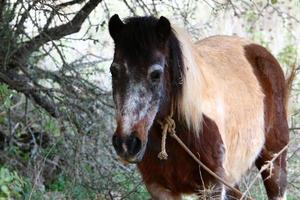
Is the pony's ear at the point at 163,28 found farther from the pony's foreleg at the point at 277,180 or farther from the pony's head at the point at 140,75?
the pony's foreleg at the point at 277,180

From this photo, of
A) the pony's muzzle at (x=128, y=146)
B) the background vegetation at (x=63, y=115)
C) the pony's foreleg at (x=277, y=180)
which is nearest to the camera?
the pony's muzzle at (x=128, y=146)

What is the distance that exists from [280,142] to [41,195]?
1.91m

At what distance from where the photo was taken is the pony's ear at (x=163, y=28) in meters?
4.08

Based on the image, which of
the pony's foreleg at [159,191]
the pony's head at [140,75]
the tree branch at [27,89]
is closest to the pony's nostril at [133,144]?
the pony's head at [140,75]

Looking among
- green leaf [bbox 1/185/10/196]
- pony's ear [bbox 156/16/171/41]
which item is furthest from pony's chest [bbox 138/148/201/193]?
green leaf [bbox 1/185/10/196]

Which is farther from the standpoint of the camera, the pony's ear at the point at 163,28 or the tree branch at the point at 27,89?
the tree branch at the point at 27,89

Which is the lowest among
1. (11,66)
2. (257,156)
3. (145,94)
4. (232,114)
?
(257,156)

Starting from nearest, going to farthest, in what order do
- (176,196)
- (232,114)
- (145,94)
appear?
(145,94)
(176,196)
(232,114)

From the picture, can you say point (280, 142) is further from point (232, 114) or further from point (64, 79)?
point (64, 79)

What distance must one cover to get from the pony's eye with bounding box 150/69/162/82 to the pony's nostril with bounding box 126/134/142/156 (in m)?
0.37

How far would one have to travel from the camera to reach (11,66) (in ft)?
19.5

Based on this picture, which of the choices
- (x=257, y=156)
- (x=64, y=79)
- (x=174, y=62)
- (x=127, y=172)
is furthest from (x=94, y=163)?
(x=174, y=62)

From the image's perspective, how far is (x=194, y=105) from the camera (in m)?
4.34

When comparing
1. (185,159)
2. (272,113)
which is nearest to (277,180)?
(272,113)
